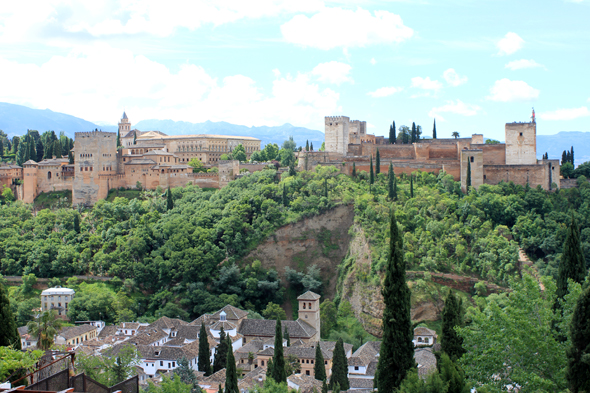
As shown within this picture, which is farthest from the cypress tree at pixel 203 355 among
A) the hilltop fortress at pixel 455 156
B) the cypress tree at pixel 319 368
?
the hilltop fortress at pixel 455 156

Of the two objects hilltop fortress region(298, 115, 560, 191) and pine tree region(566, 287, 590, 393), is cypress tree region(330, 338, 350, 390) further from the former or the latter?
hilltop fortress region(298, 115, 560, 191)

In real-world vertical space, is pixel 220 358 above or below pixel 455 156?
below

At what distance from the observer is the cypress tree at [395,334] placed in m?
20.4

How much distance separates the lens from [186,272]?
52.0 meters

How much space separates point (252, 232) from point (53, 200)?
919 inches

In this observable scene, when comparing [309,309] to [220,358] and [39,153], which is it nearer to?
[220,358]

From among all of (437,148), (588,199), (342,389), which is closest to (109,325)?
(342,389)

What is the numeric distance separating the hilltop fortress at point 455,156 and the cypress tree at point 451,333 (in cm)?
3491

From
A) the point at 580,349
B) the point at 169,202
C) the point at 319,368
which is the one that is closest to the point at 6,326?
the point at 580,349

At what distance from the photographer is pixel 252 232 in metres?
56.6

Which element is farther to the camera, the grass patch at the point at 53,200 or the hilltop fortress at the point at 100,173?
the grass patch at the point at 53,200

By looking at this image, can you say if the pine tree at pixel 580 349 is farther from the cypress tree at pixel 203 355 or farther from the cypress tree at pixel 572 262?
the cypress tree at pixel 203 355

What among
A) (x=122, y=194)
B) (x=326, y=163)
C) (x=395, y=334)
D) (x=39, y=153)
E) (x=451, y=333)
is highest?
(x=39, y=153)

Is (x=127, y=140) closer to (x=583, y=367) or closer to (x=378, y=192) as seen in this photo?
(x=378, y=192)
